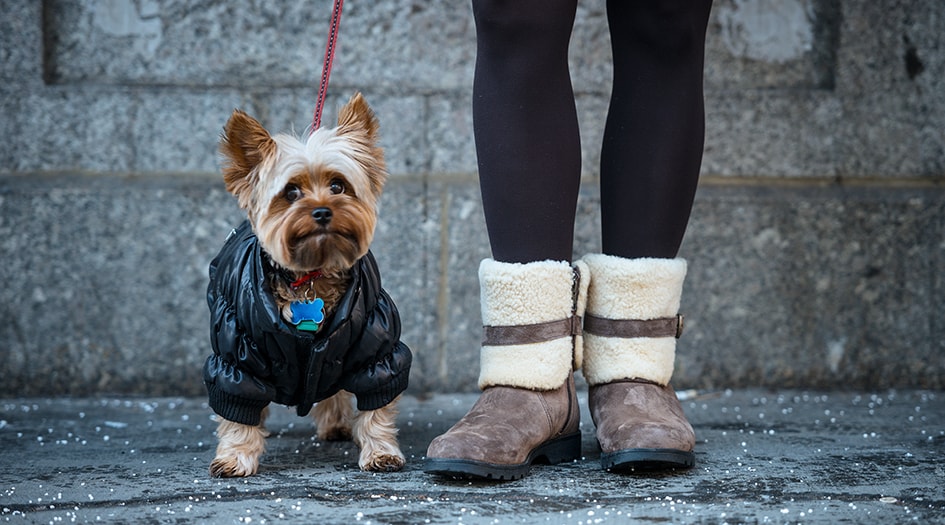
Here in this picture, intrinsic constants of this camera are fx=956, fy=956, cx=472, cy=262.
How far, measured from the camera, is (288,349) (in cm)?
210

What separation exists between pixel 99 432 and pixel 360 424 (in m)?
0.91

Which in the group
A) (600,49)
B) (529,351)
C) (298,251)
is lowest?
(529,351)

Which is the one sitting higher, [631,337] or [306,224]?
[306,224]

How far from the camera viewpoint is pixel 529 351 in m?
2.17

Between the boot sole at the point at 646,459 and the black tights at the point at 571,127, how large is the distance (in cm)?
47

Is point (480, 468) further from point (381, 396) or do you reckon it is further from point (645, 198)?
point (645, 198)

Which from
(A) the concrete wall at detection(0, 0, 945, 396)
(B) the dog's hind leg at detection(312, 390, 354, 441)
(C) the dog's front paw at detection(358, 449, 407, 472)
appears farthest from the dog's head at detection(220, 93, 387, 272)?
(A) the concrete wall at detection(0, 0, 945, 396)

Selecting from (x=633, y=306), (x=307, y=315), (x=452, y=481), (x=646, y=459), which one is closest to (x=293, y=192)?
(x=307, y=315)

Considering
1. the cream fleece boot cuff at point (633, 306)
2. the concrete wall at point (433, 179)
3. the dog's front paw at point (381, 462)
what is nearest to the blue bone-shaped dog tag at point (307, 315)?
the dog's front paw at point (381, 462)

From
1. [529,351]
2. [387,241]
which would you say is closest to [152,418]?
[387,241]

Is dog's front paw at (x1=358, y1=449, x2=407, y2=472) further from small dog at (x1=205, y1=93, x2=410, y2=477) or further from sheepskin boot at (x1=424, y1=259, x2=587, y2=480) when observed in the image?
sheepskin boot at (x1=424, y1=259, x2=587, y2=480)

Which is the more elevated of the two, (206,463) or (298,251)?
(298,251)

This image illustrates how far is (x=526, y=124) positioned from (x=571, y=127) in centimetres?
12

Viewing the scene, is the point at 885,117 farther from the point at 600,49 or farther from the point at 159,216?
the point at 159,216
